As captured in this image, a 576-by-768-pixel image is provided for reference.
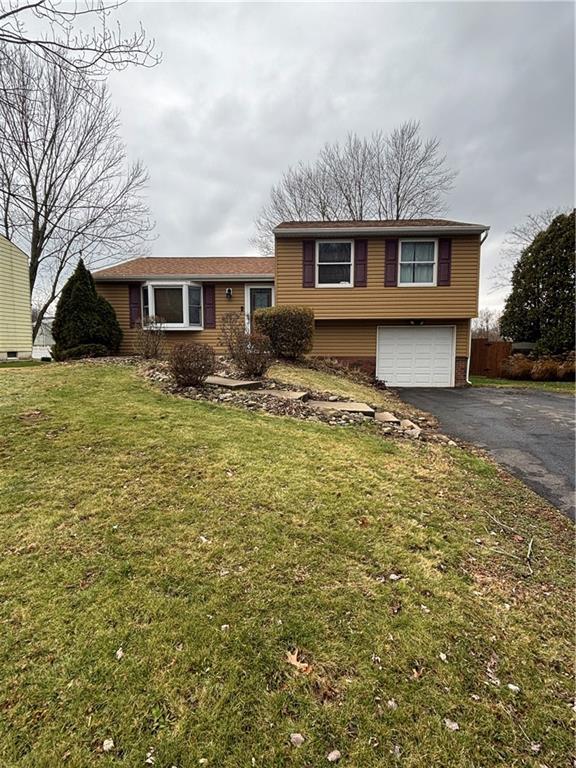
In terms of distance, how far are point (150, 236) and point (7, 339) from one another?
A: 717 cm

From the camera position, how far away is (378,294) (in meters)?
12.5

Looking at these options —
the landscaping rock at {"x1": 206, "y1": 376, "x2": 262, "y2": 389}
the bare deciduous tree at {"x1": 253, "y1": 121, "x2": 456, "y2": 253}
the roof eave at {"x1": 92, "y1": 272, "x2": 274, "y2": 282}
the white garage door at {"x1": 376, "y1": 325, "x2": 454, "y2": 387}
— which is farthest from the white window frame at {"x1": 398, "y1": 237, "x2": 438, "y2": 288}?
the bare deciduous tree at {"x1": 253, "y1": 121, "x2": 456, "y2": 253}

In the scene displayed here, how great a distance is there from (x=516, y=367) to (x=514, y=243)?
13.7 m

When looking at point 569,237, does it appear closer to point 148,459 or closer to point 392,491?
point 392,491

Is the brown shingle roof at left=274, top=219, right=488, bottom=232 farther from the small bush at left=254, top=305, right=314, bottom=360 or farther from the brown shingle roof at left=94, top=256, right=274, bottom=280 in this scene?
the small bush at left=254, top=305, right=314, bottom=360

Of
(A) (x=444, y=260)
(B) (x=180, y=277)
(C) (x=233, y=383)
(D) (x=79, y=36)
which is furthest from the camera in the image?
(B) (x=180, y=277)

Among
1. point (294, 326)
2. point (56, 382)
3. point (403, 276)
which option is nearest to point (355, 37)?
point (294, 326)

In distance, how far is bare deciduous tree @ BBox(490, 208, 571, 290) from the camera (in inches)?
939

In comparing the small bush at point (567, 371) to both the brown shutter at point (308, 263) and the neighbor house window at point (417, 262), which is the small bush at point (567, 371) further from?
the brown shutter at point (308, 263)

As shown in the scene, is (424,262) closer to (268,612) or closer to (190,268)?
(190,268)

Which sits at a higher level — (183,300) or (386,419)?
(183,300)

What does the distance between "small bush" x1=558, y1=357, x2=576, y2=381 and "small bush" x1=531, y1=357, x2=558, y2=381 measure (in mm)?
156

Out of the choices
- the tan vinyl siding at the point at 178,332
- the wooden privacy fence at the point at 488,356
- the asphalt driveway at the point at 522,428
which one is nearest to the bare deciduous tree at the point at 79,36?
the asphalt driveway at the point at 522,428

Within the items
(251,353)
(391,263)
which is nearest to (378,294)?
(391,263)
